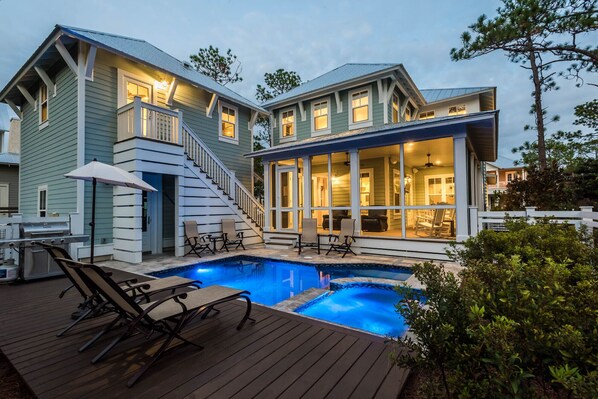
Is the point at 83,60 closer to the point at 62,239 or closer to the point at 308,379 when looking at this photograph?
the point at 62,239

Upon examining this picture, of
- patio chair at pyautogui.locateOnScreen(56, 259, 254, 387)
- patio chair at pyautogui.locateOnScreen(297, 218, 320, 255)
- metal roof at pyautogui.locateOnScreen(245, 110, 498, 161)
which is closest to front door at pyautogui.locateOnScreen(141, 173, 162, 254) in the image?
metal roof at pyautogui.locateOnScreen(245, 110, 498, 161)

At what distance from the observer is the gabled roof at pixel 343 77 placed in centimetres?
1035

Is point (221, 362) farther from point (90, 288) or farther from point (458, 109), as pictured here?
point (458, 109)

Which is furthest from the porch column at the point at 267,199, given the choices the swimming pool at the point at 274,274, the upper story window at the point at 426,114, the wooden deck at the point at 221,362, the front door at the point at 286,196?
the upper story window at the point at 426,114

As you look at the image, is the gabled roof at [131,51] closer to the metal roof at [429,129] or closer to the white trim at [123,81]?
the white trim at [123,81]

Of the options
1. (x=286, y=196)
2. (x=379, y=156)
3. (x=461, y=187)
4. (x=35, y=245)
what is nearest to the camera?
(x=35, y=245)

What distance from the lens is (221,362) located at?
2.41m

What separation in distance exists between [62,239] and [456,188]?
896cm

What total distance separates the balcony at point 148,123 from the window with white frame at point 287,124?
18.7 ft

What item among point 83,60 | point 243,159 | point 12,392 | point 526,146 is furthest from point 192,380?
point 526,146

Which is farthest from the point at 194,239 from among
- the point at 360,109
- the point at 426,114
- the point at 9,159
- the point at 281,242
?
the point at 426,114

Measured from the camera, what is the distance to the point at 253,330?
10.1 ft

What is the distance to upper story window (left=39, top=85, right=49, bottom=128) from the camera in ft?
30.3

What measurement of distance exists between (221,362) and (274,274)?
15.2 ft
